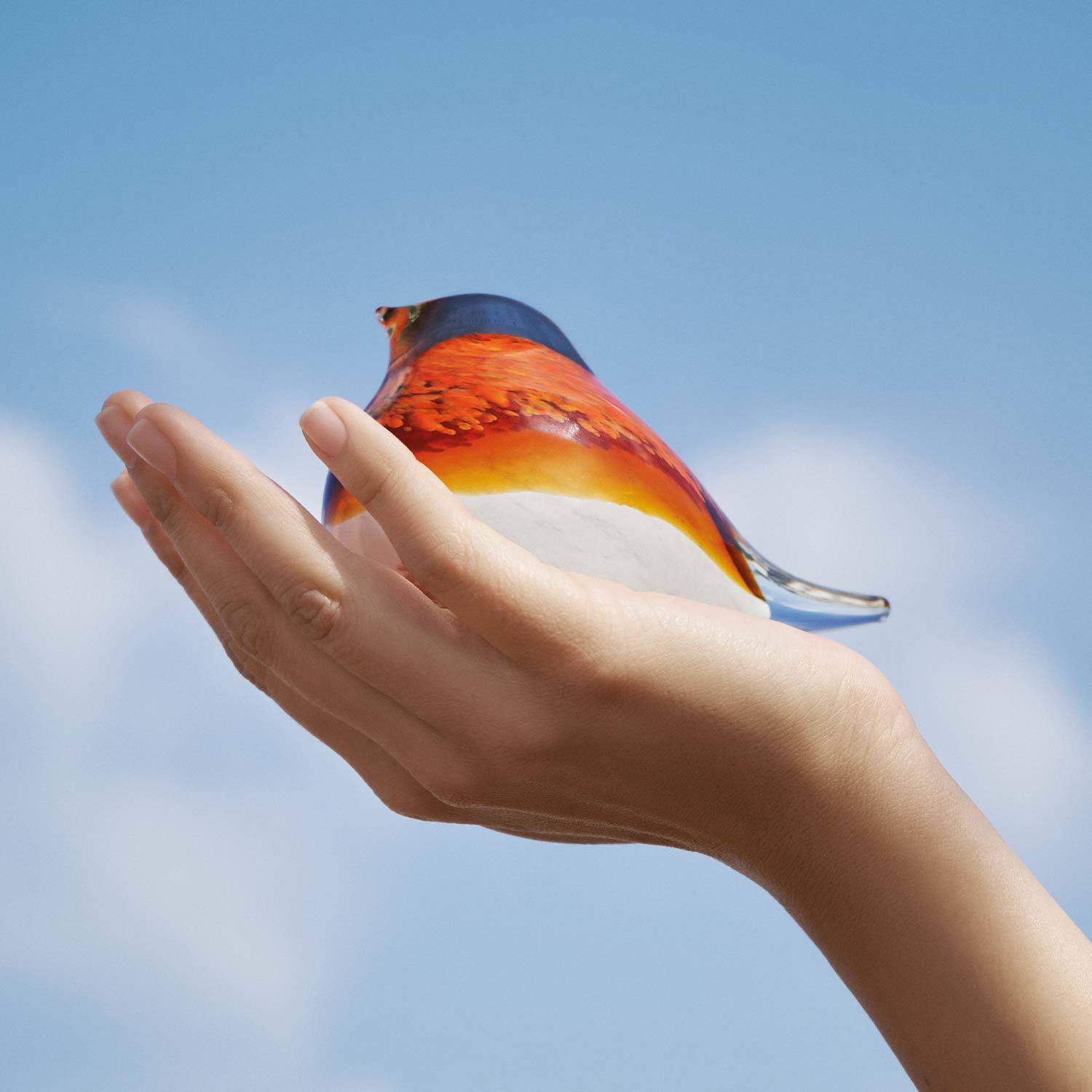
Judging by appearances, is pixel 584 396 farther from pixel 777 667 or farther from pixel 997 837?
pixel 997 837

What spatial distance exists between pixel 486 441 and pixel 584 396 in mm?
190

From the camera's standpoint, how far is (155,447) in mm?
1199

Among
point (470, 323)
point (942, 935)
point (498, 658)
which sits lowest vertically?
point (942, 935)

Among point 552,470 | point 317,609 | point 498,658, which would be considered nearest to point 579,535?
point 552,470

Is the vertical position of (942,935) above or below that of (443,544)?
below

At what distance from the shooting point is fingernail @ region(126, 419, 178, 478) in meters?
1.19

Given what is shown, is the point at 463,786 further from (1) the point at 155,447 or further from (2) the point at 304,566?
(1) the point at 155,447

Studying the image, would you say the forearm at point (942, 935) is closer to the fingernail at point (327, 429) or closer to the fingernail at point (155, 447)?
the fingernail at point (327, 429)

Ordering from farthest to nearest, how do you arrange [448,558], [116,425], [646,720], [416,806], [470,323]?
[470,323] → [416,806] → [116,425] → [646,720] → [448,558]

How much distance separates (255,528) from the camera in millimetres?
1177

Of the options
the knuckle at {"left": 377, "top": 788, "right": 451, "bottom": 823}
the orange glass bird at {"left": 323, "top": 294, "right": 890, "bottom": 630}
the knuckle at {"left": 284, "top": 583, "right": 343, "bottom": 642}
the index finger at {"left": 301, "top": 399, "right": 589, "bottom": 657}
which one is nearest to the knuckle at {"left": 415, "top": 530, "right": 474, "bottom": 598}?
the index finger at {"left": 301, "top": 399, "right": 589, "bottom": 657}

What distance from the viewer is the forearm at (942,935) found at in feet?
4.06

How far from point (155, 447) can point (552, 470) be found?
451mm

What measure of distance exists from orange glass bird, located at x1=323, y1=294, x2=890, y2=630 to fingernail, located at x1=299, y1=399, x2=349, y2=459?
0.23m
